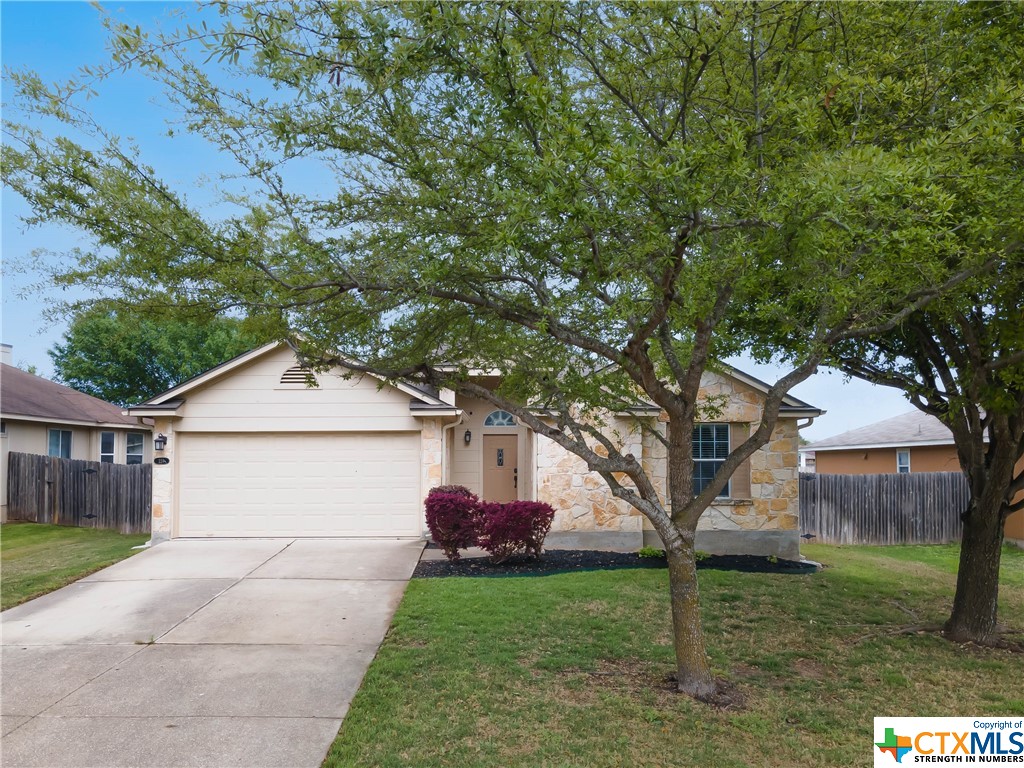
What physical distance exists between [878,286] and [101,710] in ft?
24.5

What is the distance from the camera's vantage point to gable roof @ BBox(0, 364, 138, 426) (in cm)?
1931

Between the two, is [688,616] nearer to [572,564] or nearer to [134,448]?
[572,564]

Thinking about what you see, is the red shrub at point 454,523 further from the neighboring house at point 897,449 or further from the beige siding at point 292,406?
the neighboring house at point 897,449

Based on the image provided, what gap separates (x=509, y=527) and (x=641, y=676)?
17.6 feet

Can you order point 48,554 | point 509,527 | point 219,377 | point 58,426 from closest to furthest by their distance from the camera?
point 509,527 → point 48,554 → point 219,377 → point 58,426

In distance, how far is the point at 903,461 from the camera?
20984mm

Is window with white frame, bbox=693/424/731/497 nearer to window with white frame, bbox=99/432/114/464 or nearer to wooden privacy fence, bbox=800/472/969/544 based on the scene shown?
wooden privacy fence, bbox=800/472/969/544

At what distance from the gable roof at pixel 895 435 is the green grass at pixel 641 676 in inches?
366

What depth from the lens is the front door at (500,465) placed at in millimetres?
17156

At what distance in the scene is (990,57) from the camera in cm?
614

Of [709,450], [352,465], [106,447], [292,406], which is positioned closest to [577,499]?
[709,450]

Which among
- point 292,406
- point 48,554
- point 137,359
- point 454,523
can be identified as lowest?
point 48,554

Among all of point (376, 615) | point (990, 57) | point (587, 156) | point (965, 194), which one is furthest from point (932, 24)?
point (376, 615)

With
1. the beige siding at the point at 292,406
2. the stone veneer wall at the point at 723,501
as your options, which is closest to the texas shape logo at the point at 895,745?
the stone veneer wall at the point at 723,501
